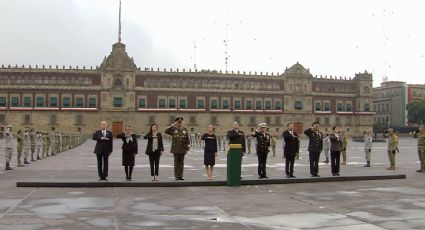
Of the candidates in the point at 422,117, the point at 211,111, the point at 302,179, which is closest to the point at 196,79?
the point at 211,111

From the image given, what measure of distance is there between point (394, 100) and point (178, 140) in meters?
115

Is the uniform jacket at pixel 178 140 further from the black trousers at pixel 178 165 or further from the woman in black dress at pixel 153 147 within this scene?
the woman in black dress at pixel 153 147

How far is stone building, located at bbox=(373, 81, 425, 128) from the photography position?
388 feet

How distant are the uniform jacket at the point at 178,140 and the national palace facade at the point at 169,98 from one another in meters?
70.7

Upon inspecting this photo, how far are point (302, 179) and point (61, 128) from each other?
239ft

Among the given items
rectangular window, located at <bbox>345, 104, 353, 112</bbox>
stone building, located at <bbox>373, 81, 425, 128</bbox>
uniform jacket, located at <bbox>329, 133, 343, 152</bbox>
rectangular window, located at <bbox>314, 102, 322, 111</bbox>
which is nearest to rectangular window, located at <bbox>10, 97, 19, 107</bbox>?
rectangular window, located at <bbox>314, 102, 322, 111</bbox>

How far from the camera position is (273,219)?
29.7ft

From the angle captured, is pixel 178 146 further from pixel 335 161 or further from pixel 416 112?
pixel 416 112

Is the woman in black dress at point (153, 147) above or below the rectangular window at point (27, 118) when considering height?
below

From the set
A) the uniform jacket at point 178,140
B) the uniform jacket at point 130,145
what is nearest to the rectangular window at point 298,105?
the uniform jacket at point 178,140

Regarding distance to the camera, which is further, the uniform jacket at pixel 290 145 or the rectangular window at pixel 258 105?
the rectangular window at pixel 258 105

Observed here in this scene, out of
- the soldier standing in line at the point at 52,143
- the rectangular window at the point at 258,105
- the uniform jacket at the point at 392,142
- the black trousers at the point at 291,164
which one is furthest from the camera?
the rectangular window at the point at 258,105

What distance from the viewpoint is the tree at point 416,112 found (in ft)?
354

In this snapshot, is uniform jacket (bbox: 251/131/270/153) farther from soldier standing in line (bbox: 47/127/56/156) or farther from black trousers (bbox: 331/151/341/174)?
soldier standing in line (bbox: 47/127/56/156)
